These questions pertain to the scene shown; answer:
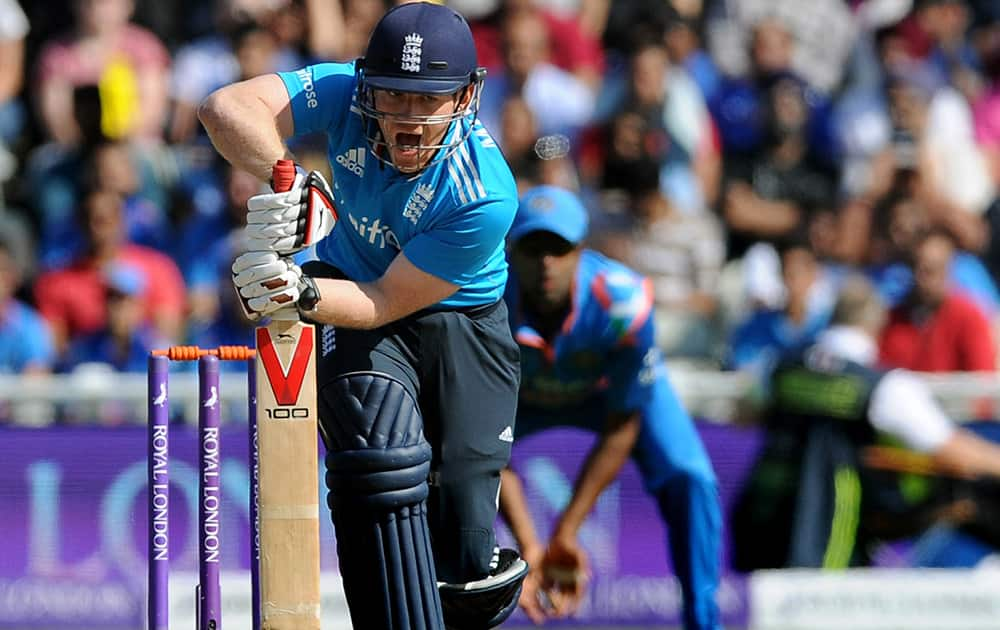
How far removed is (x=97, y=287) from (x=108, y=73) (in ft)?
4.36

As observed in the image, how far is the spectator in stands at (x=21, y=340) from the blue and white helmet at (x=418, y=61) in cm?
395

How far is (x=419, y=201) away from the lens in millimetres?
4219

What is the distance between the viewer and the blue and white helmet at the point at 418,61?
4.03 metres

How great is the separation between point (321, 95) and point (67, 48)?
4754 millimetres

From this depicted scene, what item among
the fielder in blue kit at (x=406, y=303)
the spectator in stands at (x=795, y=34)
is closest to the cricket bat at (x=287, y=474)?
the fielder in blue kit at (x=406, y=303)

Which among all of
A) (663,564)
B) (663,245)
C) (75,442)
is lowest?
(663,564)

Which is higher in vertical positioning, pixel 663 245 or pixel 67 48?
pixel 67 48

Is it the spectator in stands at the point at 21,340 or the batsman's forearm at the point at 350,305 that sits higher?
the batsman's forearm at the point at 350,305

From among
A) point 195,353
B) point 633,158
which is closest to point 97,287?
point 633,158

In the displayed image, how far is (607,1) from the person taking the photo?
9.19 metres

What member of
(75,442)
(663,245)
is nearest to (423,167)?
(75,442)

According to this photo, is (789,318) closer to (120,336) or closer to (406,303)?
(120,336)

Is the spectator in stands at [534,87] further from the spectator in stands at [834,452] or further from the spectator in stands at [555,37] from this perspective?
the spectator in stands at [834,452]

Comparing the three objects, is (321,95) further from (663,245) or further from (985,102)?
(985,102)
